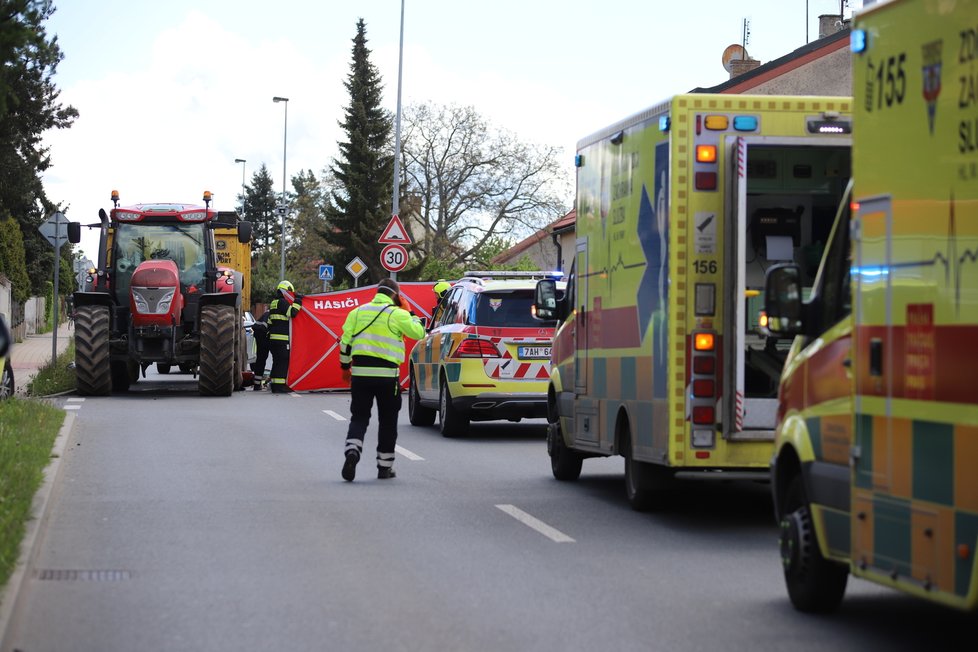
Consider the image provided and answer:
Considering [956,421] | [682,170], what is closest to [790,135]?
[682,170]

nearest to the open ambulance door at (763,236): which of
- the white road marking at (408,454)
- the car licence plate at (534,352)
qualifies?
the white road marking at (408,454)

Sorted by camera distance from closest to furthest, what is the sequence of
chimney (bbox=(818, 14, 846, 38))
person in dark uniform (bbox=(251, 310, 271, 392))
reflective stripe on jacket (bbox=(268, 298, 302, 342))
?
1. reflective stripe on jacket (bbox=(268, 298, 302, 342))
2. person in dark uniform (bbox=(251, 310, 271, 392))
3. chimney (bbox=(818, 14, 846, 38))

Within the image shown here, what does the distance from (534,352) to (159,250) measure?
9973 mm

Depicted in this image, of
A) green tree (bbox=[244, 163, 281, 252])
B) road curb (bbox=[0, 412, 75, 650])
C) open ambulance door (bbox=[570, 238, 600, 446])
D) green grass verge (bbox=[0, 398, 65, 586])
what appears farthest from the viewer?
green tree (bbox=[244, 163, 281, 252])

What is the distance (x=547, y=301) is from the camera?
14047 millimetres

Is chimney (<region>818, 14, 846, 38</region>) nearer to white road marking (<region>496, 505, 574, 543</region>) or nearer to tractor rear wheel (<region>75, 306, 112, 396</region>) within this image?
tractor rear wheel (<region>75, 306, 112, 396</region>)

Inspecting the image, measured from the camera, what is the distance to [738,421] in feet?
34.0

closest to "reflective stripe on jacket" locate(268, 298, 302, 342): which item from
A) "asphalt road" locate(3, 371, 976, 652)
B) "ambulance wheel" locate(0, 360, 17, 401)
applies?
"ambulance wheel" locate(0, 360, 17, 401)

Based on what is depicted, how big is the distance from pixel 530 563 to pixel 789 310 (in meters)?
2.56

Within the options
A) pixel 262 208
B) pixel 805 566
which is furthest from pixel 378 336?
pixel 262 208

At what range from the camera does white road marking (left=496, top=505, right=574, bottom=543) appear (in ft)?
34.1

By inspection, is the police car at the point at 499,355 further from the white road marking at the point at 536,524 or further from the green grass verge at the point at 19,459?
the white road marking at the point at 536,524

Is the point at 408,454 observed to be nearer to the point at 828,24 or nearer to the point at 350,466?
the point at 350,466

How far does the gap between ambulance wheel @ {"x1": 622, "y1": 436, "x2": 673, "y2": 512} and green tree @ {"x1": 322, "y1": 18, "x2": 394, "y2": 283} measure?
208 ft
